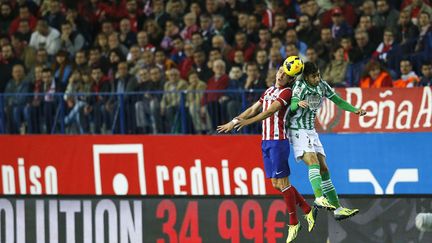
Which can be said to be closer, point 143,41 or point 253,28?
point 253,28

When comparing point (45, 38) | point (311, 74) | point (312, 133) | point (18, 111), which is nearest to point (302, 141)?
point (312, 133)

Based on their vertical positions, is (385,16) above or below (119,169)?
above

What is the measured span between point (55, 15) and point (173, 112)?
536 cm

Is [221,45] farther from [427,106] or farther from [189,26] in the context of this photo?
[427,106]

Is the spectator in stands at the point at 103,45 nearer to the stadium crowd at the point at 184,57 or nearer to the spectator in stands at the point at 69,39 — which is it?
the stadium crowd at the point at 184,57

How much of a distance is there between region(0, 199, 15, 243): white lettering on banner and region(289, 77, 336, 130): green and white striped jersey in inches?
182

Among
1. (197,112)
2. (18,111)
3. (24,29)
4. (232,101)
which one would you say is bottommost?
(197,112)

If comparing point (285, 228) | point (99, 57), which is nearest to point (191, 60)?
point (99, 57)

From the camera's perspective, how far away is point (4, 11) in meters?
25.4

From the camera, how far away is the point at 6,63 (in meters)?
23.6

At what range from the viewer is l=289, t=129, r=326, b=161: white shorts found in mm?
16016

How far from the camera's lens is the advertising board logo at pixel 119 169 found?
2006cm

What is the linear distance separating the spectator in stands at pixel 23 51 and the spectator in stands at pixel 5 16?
0.70 metres

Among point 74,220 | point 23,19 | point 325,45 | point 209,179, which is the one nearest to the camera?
point 74,220
